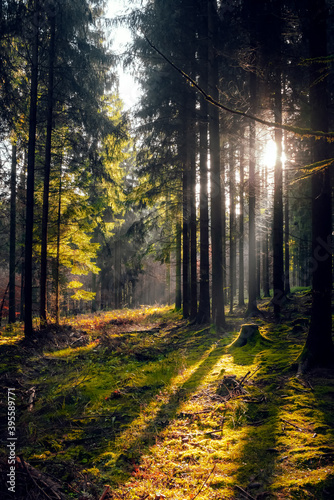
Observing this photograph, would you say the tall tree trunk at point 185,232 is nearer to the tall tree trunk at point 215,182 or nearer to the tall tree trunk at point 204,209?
the tall tree trunk at point 204,209

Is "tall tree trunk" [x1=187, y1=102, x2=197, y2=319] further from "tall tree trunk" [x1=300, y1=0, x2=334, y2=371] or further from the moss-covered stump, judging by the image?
"tall tree trunk" [x1=300, y1=0, x2=334, y2=371]

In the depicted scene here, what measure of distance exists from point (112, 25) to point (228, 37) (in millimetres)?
4973

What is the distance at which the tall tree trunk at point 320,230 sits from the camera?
5043 mm

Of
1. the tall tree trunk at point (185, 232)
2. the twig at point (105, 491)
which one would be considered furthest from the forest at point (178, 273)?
the tall tree trunk at point (185, 232)

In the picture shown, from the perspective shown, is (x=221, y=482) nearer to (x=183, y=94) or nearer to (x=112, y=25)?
(x=183, y=94)

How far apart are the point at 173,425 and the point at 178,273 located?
12.9 m

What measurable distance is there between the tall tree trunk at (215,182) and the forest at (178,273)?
6 centimetres

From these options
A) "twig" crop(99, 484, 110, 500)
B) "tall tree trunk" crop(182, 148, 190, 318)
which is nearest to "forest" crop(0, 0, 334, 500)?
"twig" crop(99, 484, 110, 500)

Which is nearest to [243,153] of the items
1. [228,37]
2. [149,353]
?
[228,37]

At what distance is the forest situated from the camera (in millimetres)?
3195

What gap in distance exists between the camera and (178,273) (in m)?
17.0

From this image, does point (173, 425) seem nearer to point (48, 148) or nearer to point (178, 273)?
point (48, 148)

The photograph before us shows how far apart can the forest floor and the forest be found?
27 mm

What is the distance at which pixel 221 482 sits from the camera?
2.89 meters
